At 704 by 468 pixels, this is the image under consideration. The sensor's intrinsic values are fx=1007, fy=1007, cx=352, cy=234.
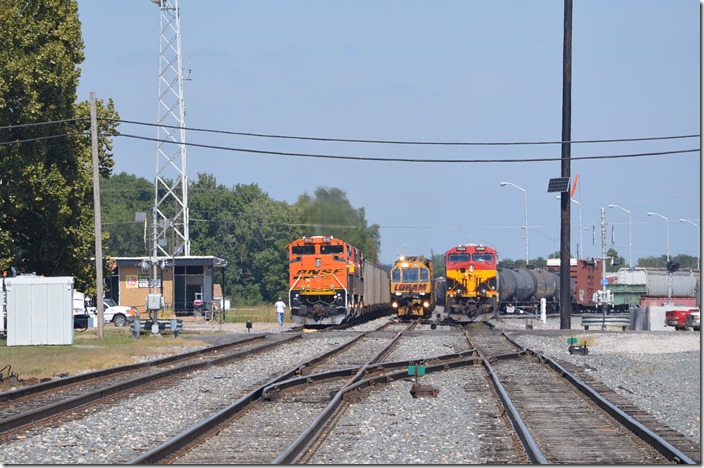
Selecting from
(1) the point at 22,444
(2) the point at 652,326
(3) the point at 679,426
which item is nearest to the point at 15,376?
(1) the point at 22,444

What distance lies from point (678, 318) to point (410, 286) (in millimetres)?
13202

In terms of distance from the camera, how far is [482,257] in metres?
46.1

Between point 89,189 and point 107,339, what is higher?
point 89,189

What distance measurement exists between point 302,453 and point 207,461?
102 cm

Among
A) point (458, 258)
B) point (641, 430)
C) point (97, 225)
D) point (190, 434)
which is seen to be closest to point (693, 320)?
point (458, 258)

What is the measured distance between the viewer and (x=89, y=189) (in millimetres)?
37844

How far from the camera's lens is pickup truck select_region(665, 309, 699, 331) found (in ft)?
145

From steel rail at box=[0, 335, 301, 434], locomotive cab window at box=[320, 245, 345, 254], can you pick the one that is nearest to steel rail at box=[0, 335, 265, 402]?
steel rail at box=[0, 335, 301, 434]

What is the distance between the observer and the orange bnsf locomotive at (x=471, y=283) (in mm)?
45594

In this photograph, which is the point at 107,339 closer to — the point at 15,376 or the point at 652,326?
the point at 15,376

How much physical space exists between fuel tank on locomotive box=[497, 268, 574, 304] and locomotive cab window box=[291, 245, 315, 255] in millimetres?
13146

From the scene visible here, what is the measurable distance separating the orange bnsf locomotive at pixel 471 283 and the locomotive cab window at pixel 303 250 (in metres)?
6.97

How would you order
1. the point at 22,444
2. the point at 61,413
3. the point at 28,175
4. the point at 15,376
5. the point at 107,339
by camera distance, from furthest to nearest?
1. the point at 28,175
2. the point at 107,339
3. the point at 15,376
4. the point at 61,413
5. the point at 22,444

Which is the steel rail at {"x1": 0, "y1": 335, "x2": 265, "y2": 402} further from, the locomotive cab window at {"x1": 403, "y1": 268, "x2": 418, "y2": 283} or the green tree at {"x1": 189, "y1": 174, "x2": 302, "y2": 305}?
the green tree at {"x1": 189, "y1": 174, "x2": 302, "y2": 305}
